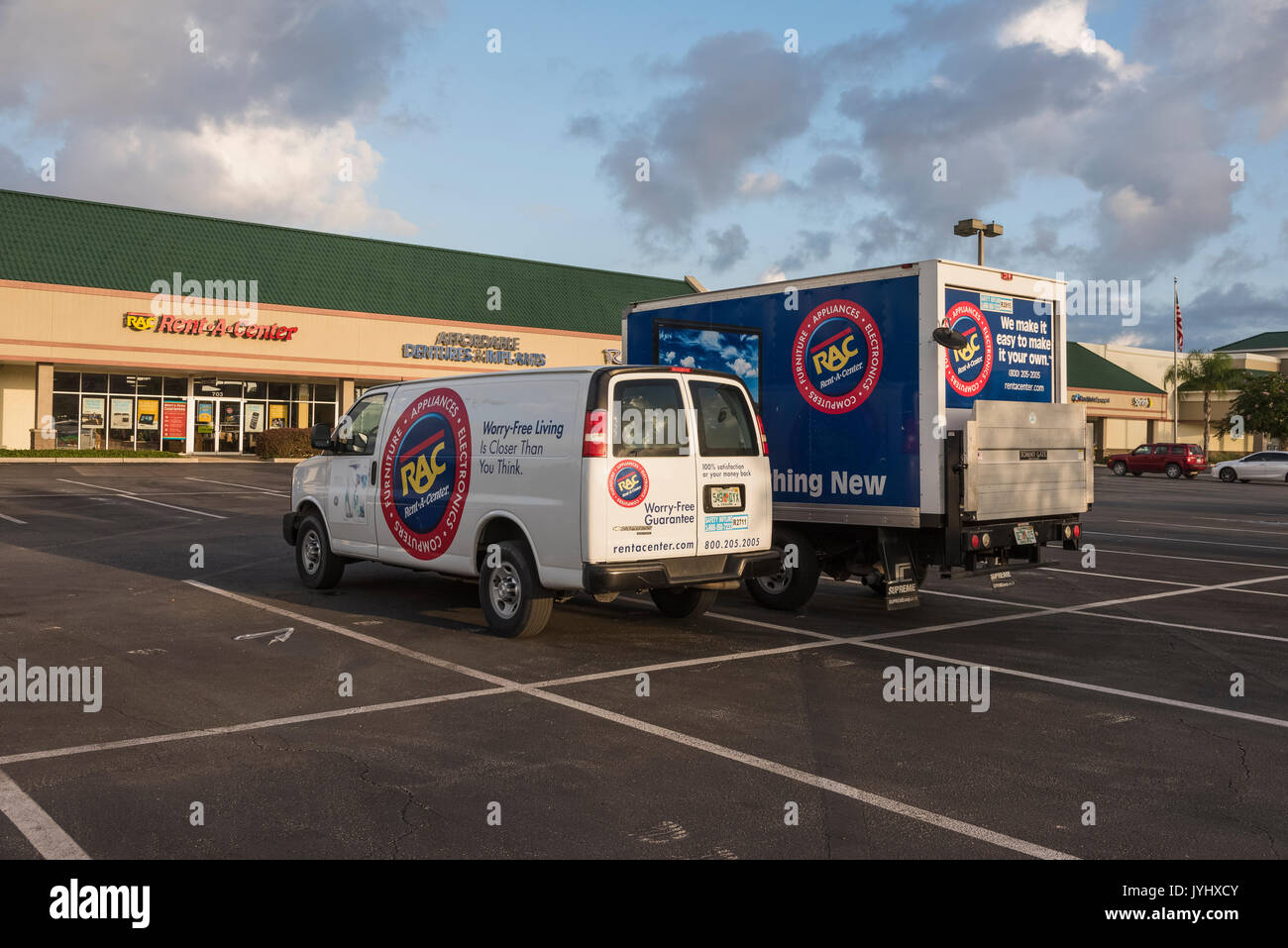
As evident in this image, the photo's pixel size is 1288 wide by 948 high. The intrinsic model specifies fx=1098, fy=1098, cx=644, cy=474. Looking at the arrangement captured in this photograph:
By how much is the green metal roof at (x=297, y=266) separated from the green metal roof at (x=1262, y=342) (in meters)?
66.0

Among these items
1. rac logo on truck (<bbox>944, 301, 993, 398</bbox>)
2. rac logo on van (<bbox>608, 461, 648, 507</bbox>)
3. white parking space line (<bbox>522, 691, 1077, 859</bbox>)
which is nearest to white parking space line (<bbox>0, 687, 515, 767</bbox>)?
white parking space line (<bbox>522, 691, 1077, 859</bbox>)

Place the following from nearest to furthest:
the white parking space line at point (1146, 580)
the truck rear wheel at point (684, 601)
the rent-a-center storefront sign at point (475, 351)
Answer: the truck rear wheel at point (684, 601)
the white parking space line at point (1146, 580)
the rent-a-center storefront sign at point (475, 351)

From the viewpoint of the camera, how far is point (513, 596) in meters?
9.10

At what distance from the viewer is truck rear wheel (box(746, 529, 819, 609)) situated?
34.6ft

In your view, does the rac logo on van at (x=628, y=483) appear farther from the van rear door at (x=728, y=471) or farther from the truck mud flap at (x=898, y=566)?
the truck mud flap at (x=898, y=566)

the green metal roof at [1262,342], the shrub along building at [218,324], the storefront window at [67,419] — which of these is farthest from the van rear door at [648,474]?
the green metal roof at [1262,342]

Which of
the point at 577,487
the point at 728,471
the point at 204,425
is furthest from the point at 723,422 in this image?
the point at 204,425

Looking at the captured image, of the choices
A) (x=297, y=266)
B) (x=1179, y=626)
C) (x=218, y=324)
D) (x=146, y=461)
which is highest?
(x=297, y=266)

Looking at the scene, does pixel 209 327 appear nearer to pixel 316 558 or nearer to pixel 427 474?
pixel 316 558

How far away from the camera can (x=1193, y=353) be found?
7562 centimetres

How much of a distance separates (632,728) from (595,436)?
8.64ft

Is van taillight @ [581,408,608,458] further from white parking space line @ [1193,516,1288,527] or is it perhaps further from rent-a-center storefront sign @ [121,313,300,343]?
rent-a-center storefront sign @ [121,313,300,343]

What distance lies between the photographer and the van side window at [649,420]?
850 cm
